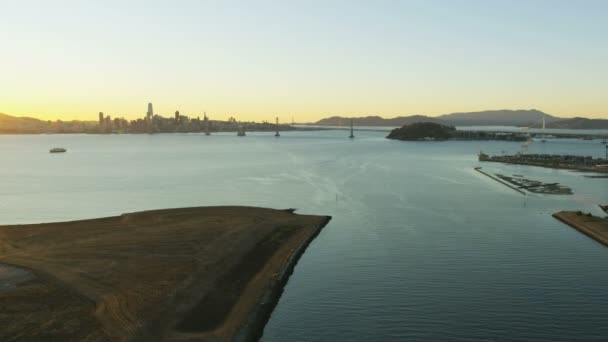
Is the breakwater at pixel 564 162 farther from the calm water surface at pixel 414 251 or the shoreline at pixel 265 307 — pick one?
the shoreline at pixel 265 307

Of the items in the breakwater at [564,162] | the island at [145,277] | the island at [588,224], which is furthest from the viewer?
the breakwater at [564,162]

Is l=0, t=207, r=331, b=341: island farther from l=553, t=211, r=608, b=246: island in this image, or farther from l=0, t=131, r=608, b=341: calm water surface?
l=553, t=211, r=608, b=246: island

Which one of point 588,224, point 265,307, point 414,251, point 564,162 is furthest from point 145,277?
point 564,162

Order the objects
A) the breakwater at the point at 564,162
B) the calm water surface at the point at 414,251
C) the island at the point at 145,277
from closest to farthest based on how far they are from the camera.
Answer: the island at the point at 145,277
the calm water surface at the point at 414,251
the breakwater at the point at 564,162

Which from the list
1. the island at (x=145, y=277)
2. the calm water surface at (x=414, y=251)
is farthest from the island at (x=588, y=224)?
the island at (x=145, y=277)

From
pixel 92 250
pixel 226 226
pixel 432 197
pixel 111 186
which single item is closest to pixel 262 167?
pixel 111 186

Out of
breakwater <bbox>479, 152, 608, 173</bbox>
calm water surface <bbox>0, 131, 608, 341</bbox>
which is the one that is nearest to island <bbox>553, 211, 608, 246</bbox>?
calm water surface <bbox>0, 131, 608, 341</bbox>

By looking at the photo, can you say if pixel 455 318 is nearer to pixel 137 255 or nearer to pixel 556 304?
pixel 556 304
